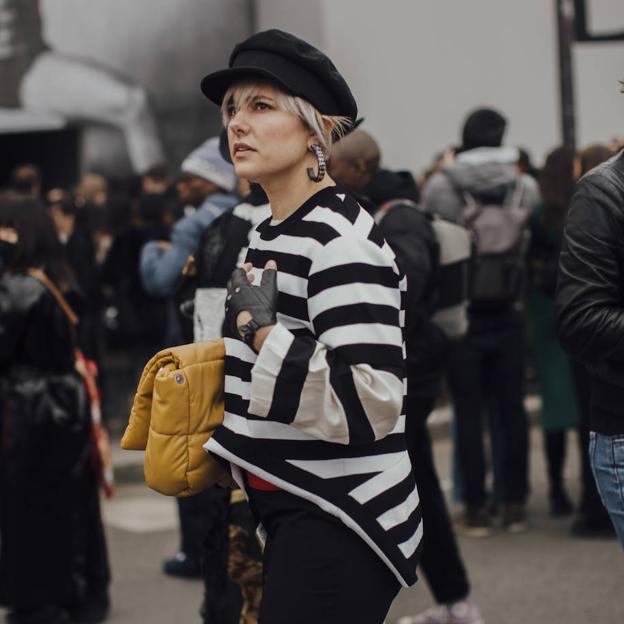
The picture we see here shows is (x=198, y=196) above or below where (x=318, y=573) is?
above

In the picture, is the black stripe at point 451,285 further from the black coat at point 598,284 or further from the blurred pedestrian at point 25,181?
the blurred pedestrian at point 25,181

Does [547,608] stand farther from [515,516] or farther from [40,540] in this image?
[40,540]

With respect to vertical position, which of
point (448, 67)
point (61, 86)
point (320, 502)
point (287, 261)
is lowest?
point (320, 502)

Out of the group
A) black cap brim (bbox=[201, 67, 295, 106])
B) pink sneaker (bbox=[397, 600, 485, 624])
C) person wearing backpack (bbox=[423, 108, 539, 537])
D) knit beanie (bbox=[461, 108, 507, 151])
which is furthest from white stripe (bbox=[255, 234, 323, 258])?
person wearing backpack (bbox=[423, 108, 539, 537])

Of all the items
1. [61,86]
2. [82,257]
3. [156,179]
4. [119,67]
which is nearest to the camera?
[82,257]

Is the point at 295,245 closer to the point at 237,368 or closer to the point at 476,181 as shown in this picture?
the point at 237,368

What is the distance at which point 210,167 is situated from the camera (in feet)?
21.0

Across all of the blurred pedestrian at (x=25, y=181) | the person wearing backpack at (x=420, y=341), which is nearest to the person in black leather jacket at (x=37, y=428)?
the person wearing backpack at (x=420, y=341)

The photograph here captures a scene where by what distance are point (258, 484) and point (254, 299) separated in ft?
1.52

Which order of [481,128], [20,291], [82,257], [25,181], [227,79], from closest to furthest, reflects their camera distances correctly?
1. [227,79]
2. [20,291]
3. [481,128]
4. [82,257]
5. [25,181]

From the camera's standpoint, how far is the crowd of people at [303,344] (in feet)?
9.91

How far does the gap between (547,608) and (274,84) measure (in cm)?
334

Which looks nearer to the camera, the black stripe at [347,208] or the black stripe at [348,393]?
the black stripe at [348,393]

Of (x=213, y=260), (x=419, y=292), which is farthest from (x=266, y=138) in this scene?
(x=419, y=292)
